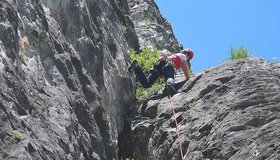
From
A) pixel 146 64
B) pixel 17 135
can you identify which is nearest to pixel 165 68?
pixel 146 64

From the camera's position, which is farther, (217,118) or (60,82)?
(217,118)

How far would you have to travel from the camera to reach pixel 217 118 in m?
13.4

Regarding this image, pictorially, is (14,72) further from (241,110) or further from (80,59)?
(241,110)

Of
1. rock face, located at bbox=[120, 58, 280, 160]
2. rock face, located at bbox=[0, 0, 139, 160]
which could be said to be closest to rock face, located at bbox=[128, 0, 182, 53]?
rock face, located at bbox=[0, 0, 139, 160]

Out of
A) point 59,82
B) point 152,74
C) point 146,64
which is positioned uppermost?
point 146,64

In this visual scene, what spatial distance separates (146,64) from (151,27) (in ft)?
20.3

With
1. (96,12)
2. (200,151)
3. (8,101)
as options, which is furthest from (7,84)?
(96,12)

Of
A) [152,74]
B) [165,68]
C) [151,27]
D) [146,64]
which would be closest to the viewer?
[165,68]

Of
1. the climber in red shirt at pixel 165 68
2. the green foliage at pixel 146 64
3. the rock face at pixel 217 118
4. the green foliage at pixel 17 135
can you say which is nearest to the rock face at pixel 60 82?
the green foliage at pixel 17 135

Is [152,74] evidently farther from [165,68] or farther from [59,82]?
[59,82]

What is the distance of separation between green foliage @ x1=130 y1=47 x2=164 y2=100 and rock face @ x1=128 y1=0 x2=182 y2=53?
195cm

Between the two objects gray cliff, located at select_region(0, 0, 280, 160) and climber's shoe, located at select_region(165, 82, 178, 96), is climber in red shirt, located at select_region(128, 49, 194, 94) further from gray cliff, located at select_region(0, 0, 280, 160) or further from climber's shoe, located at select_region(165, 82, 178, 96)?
climber's shoe, located at select_region(165, 82, 178, 96)

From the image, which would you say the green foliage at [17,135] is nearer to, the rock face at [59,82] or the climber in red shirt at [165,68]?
the rock face at [59,82]

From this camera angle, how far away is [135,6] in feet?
92.2
